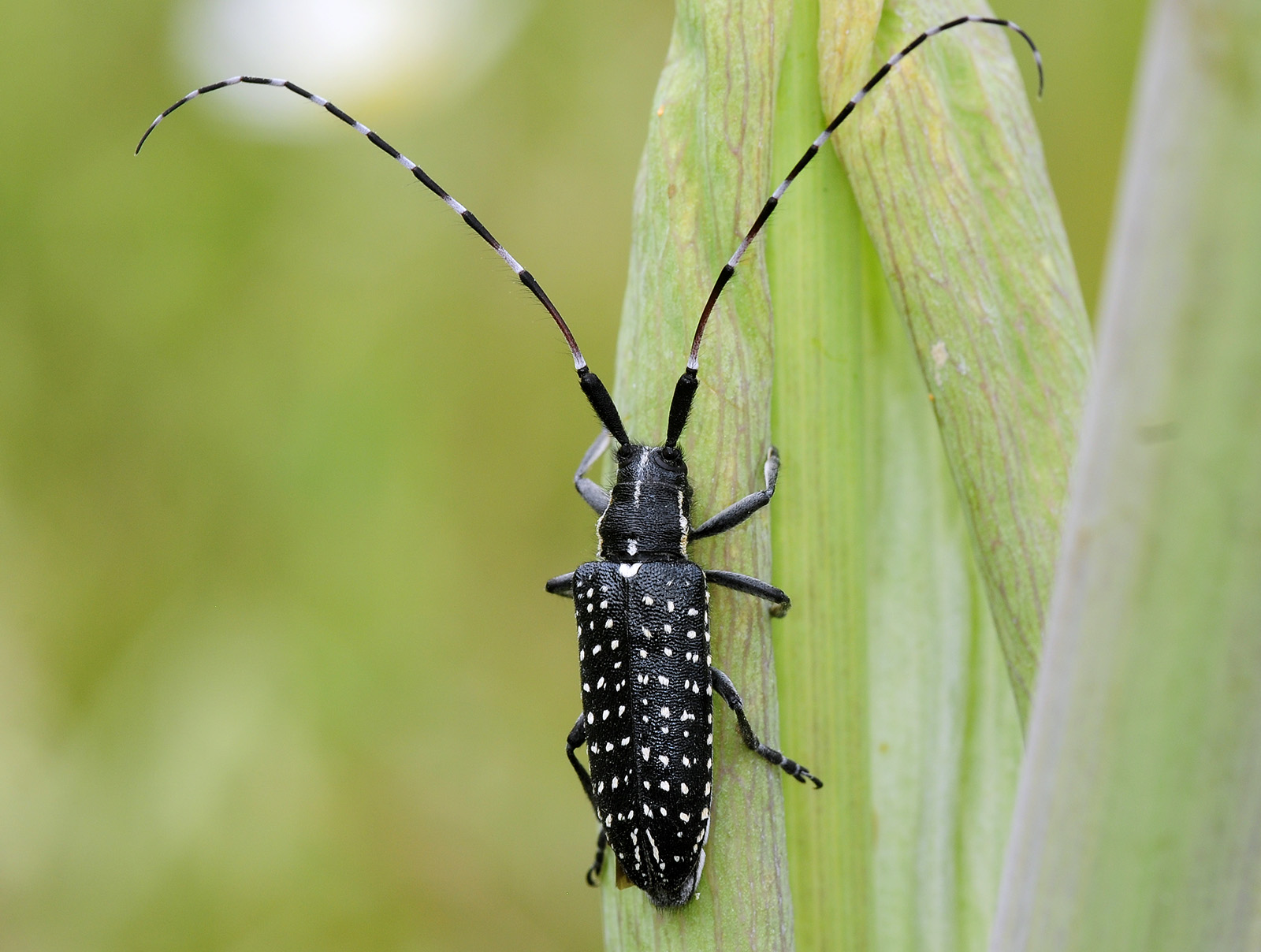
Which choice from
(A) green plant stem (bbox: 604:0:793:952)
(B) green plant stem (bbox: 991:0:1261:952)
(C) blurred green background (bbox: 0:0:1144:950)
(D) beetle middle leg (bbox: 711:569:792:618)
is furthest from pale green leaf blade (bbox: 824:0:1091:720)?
(C) blurred green background (bbox: 0:0:1144:950)

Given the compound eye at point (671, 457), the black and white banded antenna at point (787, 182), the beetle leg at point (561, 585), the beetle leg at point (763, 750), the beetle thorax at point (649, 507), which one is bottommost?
the beetle leg at point (763, 750)

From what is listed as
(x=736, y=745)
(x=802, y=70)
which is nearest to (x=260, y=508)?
(x=736, y=745)

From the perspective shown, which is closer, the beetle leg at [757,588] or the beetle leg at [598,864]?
the beetle leg at [757,588]

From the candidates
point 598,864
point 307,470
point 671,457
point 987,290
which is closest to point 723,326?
point 987,290

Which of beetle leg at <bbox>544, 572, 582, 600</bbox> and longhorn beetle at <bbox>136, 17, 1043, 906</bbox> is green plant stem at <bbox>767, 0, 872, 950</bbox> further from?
beetle leg at <bbox>544, 572, 582, 600</bbox>

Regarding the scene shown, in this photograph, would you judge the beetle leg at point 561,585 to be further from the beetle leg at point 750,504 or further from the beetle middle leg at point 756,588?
the beetle leg at point 750,504

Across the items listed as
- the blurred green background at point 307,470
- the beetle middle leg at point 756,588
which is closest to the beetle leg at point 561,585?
the beetle middle leg at point 756,588
